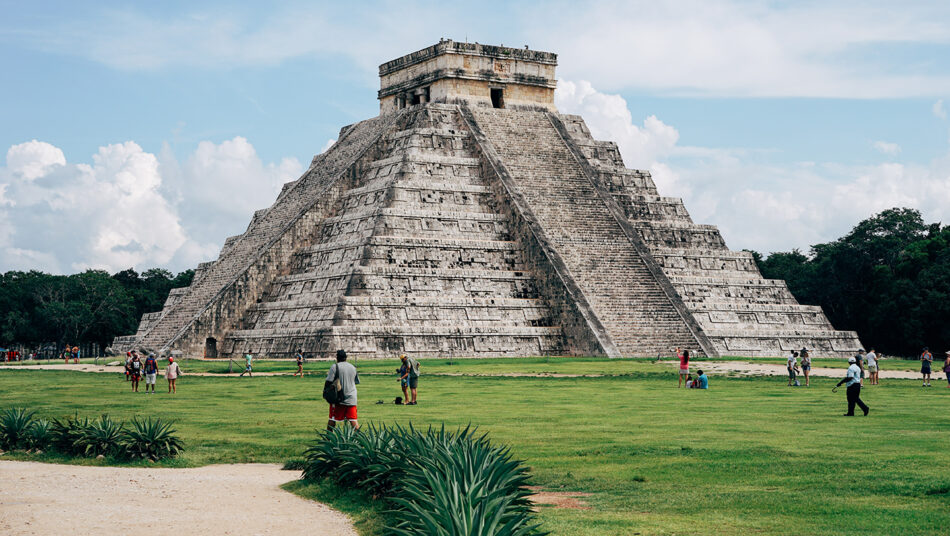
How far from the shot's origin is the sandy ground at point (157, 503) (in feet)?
33.3

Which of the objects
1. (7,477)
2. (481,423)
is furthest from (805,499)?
(7,477)

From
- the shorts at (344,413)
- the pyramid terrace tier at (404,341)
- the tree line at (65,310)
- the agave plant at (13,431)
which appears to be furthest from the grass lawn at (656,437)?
the tree line at (65,310)

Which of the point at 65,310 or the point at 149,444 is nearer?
the point at 149,444

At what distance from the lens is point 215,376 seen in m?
32.5

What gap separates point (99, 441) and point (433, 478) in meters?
7.44

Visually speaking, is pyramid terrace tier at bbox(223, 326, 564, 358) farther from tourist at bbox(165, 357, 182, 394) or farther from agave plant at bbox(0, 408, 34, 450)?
agave plant at bbox(0, 408, 34, 450)

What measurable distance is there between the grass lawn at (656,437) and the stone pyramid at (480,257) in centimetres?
955

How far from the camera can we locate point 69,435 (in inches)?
606

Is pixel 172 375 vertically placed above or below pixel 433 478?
above

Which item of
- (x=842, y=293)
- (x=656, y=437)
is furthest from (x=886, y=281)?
(x=656, y=437)

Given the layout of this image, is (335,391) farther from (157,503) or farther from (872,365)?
(872,365)

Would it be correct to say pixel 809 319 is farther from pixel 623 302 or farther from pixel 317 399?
pixel 317 399

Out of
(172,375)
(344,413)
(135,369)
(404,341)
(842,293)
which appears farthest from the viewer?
(842,293)

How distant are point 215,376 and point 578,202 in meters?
18.0
